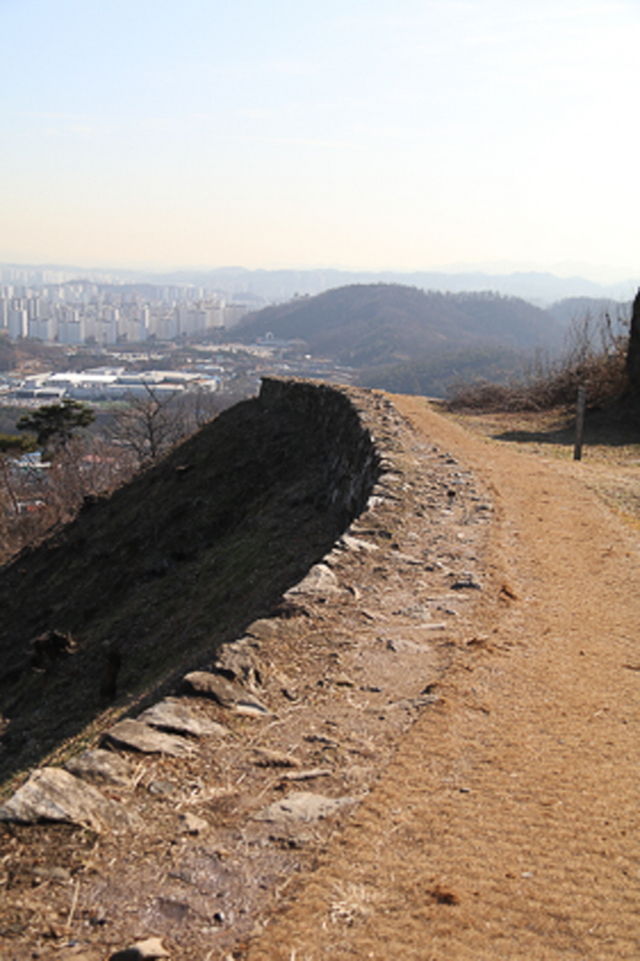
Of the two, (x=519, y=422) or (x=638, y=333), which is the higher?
(x=638, y=333)

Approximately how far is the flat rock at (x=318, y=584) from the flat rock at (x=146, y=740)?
6.12 ft

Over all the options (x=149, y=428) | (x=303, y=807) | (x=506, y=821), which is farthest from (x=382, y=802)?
(x=149, y=428)

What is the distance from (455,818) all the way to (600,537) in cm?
525

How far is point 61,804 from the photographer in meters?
2.99

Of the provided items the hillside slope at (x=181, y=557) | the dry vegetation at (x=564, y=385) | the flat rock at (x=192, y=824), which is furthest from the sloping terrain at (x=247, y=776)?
the dry vegetation at (x=564, y=385)

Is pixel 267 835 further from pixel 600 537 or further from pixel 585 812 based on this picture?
pixel 600 537

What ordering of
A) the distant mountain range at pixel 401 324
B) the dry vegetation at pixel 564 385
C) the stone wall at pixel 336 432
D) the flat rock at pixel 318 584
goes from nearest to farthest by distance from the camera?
the flat rock at pixel 318 584 < the stone wall at pixel 336 432 < the dry vegetation at pixel 564 385 < the distant mountain range at pixel 401 324

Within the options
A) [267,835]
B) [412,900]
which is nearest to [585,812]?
[412,900]

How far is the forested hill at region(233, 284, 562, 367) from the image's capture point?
337ft

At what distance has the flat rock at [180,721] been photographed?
3.69m

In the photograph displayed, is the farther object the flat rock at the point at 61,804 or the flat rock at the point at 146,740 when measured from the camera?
the flat rock at the point at 146,740

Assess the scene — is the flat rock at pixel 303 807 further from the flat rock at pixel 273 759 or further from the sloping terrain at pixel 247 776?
the flat rock at pixel 273 759

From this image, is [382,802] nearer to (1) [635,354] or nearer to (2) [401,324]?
(1) [635,354]

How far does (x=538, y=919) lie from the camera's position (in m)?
2.56
